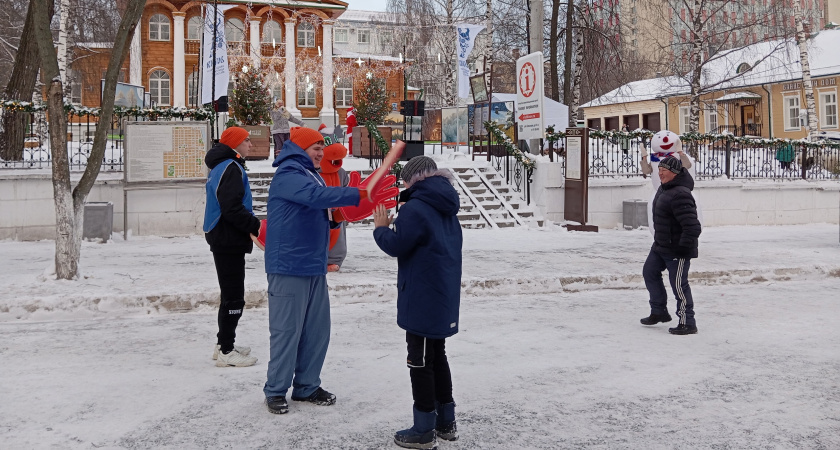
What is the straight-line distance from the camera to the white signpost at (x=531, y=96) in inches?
631

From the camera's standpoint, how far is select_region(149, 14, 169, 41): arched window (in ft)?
143

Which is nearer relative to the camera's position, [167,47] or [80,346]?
[80,346]

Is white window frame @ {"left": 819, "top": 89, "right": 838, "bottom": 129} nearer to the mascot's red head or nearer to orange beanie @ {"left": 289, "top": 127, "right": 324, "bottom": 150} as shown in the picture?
the mascot's red head

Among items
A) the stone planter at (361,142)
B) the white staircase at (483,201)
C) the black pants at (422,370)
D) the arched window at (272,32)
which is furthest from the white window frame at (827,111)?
the black pants at (422,370)

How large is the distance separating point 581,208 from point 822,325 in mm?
8719

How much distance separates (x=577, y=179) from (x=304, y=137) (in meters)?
12.0

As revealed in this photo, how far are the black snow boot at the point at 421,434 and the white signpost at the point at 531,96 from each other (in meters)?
12.7

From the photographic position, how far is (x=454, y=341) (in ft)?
21.5

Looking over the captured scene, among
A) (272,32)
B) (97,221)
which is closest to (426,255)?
(97,221)

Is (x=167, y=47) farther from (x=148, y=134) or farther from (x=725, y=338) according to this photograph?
(x=725, y=338)

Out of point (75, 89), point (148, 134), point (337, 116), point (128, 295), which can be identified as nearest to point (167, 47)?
point (75, 89)

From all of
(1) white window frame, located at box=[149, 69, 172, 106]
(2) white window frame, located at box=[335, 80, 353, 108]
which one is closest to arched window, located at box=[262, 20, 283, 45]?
(2) white window frame, located at box=[335, 80, 353, 108]

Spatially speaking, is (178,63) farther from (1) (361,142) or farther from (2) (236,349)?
(2) (236,349)

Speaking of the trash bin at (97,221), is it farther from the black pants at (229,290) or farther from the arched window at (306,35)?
the arched window at (306,35)
